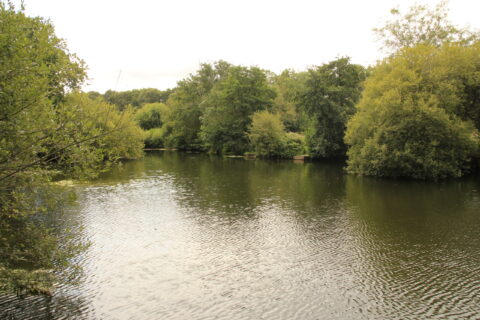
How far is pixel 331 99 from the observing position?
Answer: 49.4m

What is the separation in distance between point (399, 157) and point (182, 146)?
5509 cm

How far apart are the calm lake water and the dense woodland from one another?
5.81 ft

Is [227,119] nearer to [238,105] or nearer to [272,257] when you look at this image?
[238,105]

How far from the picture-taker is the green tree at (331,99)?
48969 mm

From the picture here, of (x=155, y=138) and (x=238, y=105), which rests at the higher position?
(x=238, y=105)

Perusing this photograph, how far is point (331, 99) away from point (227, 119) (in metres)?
21.3

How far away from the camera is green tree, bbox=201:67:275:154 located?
6347 centimetres

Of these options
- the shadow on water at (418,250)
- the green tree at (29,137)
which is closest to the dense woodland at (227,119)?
the green tree at (29,137)

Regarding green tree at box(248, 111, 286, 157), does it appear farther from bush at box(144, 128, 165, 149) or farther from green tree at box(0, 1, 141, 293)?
green tree at box(0, 1, 141, 293)

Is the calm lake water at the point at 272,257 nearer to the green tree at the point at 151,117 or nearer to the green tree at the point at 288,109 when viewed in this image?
the green tree at the point at 288,109

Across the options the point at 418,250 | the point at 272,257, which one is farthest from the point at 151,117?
the point at 418,250

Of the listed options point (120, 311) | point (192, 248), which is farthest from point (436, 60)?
point (120, 311)

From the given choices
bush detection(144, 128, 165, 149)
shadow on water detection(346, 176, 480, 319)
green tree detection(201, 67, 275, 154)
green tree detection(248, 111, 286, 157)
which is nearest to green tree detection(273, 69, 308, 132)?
green tree detection(201, 67, 275, 154)

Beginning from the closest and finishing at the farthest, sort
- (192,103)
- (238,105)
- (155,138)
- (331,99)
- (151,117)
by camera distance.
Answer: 1. (331,99)
2. (238,105)
3. (192,103)
4. (155,138)
5. (151,117)
